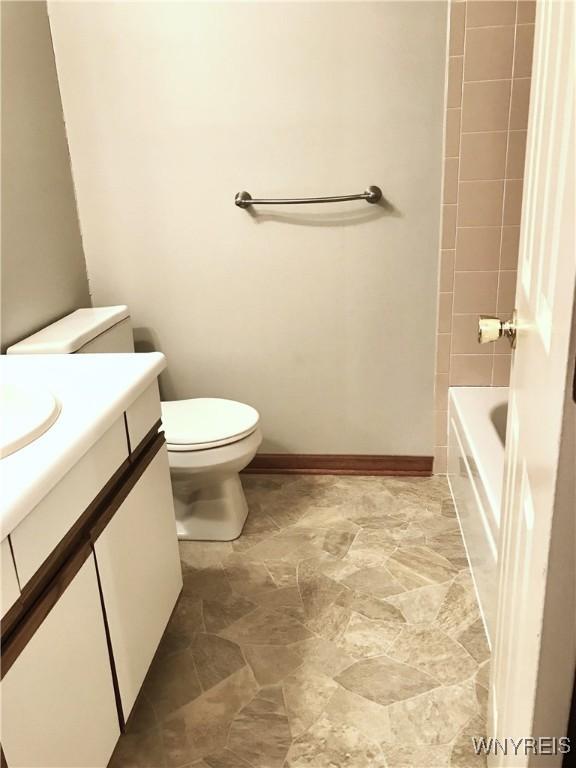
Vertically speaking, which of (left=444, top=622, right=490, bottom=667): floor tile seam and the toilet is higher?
the toilet

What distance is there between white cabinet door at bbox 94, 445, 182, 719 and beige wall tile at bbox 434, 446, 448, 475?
129 cm

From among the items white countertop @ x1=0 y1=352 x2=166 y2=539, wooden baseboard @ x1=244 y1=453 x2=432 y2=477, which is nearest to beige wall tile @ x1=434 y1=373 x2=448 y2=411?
wooden baseboard @ x1=244 y1=453 x2=432 y2=477

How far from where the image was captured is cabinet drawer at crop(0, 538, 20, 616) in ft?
3.23

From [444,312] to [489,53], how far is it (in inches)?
34.2

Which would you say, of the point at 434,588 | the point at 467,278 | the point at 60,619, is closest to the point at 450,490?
the point at 434,588

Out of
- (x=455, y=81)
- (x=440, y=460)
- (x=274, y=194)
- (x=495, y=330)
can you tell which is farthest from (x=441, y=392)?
(x=495, y=330)

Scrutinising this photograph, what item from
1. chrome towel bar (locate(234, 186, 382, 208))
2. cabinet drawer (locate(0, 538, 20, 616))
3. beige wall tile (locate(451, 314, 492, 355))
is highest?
chrome towel bar (locate(234, 186, 382, 208))

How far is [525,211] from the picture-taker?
1.05 meters

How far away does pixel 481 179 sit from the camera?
7.72 feet

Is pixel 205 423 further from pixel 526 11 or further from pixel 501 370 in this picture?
pixel 526 11

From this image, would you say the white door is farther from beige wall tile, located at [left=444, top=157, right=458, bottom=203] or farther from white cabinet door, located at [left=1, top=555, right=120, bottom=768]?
beige wall tile, located at [left=444, top=157, right=458, bottom=203]

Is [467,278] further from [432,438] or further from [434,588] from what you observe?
[434,588]

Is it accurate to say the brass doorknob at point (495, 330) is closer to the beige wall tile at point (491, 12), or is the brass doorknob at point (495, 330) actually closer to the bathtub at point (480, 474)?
the bathtub at point (480, 474)

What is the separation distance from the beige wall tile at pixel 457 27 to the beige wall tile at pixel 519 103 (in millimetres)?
213
